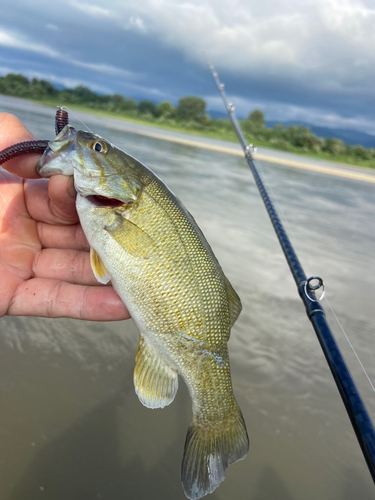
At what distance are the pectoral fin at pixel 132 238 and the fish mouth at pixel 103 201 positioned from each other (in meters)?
0.10

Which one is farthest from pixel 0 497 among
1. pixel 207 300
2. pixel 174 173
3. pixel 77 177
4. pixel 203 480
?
pixel 174 173

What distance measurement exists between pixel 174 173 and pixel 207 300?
8.23 m

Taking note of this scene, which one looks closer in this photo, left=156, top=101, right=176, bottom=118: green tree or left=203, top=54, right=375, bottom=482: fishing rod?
left=203, top=54, right=375, bottom=482: fishing rod

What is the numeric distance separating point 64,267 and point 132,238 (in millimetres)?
797

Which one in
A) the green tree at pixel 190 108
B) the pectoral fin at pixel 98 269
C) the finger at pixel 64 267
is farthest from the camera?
the green tree at pixel 190 108

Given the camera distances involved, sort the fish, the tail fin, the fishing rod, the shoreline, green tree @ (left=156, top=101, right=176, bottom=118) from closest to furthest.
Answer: the fishing rod → the tail fin → the fish → the shoreline → green tree @ (left=156, top=101, right=176, bottom=118)

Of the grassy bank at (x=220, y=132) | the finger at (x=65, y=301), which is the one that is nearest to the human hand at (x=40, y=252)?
the finger at (x=65, y=301)

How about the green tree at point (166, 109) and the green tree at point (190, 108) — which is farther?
the green tree at point (190, 108)

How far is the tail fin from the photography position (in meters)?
1.53

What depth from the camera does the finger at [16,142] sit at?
75.4 inches

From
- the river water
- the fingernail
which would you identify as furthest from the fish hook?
the river water

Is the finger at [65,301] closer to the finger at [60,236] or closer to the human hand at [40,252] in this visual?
the human hand at [40,252]

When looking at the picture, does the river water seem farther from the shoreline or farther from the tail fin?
the shoreline

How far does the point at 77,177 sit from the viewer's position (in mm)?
1753
